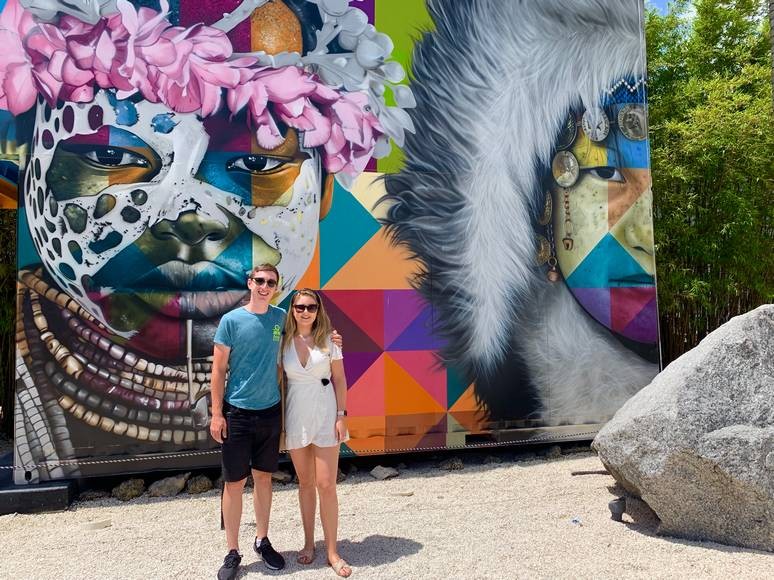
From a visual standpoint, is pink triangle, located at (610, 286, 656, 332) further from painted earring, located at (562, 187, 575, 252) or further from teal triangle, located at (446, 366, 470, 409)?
teal triangle, located at (446, 366, 470, 409)

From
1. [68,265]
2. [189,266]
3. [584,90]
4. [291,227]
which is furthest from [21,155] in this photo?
[584,90]

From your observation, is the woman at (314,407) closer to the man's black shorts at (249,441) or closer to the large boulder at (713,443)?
the man's black shorts at (249,441)

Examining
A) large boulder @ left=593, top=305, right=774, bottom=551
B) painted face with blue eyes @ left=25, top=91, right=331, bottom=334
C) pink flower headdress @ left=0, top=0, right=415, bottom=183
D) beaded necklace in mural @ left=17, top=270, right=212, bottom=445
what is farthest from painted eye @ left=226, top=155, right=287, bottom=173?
large boulder @ left=593, top=305, right=774, bottom=551

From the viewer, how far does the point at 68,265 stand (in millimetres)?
4473

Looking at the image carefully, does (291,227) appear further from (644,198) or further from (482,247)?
(644,198)

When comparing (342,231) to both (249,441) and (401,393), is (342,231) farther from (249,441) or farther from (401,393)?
(249,441)

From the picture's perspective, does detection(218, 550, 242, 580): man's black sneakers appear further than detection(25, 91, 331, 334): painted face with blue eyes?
No

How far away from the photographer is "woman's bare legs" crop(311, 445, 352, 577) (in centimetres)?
297

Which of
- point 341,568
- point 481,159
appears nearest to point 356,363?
point 341,568

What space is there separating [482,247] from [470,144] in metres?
0.99

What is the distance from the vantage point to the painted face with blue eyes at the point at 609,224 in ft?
18.2

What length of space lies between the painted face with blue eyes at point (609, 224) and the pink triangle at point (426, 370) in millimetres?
1579

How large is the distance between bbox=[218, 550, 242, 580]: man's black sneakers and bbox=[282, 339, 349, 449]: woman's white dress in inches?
24.8

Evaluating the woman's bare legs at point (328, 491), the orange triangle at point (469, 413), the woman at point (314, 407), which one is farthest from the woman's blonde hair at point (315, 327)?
the orange triangle at point (469, 413)
